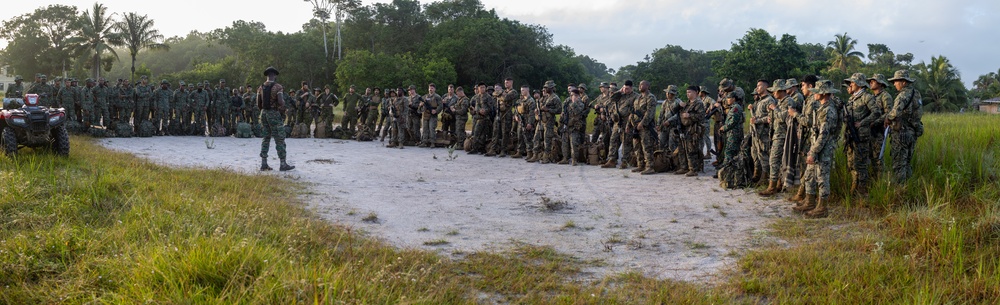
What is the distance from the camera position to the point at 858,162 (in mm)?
8539

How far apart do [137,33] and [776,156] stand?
174 ft

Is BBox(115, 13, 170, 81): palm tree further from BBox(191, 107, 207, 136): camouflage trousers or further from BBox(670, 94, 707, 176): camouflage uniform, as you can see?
BBox(670, 94, 707, 176): camouflage uniform

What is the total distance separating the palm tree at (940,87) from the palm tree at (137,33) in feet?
176

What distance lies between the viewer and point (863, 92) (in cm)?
883

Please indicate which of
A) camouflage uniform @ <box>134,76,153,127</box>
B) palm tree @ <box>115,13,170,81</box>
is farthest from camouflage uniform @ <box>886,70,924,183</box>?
palm tree @ <box>115,13,170,81</box>

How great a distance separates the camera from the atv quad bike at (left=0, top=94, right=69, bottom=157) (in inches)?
414

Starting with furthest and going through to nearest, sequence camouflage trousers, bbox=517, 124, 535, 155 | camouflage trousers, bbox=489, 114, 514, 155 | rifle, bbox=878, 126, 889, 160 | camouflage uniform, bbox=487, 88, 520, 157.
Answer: camouflage trousers, bbox=489, 114, 514, 155 → camouflage uniform, bbox=487, 88, 520, 157 → camouflage trousers, bbox=517, 124, 535, 155 → rifle, bbox=878, 126, 889, 160

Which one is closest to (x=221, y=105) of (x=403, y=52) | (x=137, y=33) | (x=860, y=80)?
(x=860, y=80)

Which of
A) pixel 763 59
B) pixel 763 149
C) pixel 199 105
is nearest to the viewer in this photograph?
pixel 763 149

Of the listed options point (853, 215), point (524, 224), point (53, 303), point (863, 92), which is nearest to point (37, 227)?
point (53, 303)

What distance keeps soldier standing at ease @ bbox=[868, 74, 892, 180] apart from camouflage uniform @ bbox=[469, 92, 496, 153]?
858 cm

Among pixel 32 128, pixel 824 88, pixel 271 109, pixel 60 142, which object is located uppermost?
pixel 824 88

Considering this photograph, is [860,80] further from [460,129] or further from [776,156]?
[460,129]

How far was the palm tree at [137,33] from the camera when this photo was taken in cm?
5125
